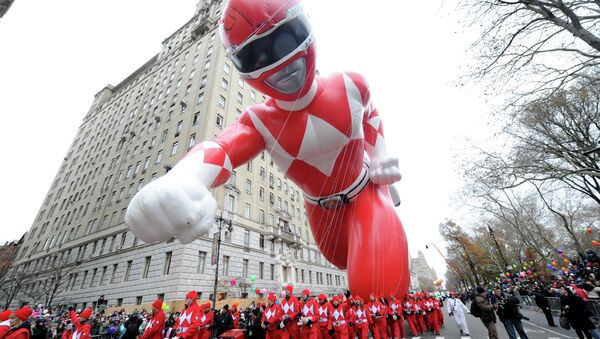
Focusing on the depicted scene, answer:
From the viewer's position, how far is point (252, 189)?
2247 cm

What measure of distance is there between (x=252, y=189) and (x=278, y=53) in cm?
2056

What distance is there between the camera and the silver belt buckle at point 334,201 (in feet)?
12.1

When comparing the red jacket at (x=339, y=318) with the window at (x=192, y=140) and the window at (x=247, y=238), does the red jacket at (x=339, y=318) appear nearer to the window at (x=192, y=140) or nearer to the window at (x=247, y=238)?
the window at (x=247, y=238)

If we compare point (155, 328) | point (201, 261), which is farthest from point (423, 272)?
point (155, 328)

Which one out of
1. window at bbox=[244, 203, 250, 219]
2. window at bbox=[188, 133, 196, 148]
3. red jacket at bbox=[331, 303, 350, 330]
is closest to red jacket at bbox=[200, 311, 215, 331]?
red jacket at bbox=[331, 303, 350, 330]

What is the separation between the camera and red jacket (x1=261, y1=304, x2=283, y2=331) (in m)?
5.72

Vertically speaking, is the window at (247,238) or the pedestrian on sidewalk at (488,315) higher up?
the window at (247,238)

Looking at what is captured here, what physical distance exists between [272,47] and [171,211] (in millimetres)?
1658

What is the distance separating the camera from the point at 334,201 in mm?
3723

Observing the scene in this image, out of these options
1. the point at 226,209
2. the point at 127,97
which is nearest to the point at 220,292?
the point at 226,209

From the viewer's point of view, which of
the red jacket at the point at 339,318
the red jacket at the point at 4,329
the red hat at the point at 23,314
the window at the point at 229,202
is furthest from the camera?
the window at the point at 229,202

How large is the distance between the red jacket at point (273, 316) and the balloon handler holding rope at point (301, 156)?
2.37 m

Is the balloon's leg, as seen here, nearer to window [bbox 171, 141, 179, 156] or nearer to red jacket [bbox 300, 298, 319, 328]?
red jacket [bbox 300, 298, 319, 328]

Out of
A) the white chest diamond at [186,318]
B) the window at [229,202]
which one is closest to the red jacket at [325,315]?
the white chest diamond at [186,318]
